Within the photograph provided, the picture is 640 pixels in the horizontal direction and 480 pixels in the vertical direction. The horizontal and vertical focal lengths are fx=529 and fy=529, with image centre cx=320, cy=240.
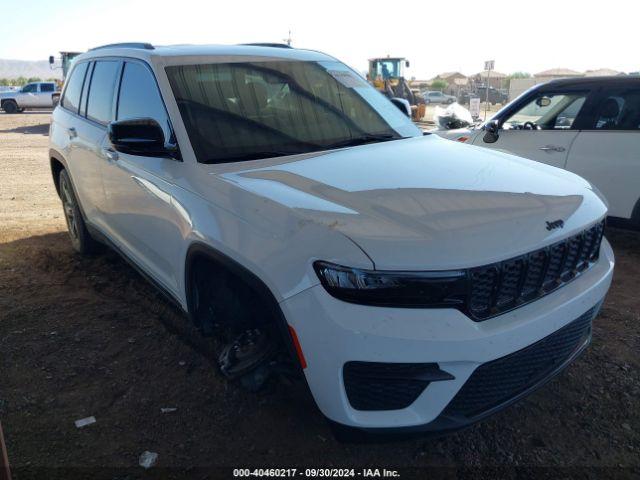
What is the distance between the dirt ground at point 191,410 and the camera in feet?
8.09

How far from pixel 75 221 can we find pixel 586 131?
5132 millimetres

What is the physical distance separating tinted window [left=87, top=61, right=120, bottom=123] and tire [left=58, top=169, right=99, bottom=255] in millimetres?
912

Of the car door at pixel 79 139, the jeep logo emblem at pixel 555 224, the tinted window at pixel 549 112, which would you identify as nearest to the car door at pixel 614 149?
the tinted window at pixel 549 112

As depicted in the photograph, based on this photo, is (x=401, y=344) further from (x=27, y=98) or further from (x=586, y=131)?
(x=27, y=98)

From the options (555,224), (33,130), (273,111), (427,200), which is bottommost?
(33,130)

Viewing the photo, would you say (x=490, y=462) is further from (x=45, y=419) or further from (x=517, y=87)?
(x=517, y=87)

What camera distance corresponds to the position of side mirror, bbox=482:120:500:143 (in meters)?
5.87

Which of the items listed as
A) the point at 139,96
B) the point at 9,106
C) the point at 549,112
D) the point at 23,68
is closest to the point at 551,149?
the point at 549,112

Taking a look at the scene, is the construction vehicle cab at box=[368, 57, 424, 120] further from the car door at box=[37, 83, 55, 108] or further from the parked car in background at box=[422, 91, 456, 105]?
the parked car in background at box=[422, 91, 456, 105]

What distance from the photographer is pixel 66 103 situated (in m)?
4.96

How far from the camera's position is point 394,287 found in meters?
1.93

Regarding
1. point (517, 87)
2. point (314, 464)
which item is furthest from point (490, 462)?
point (517, 87)

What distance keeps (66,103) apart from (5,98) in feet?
105

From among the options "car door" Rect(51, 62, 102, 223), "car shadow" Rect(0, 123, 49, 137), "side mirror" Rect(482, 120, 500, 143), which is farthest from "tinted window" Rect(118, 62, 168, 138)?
"car shadow" Rect(0, 123, 49, 137)
